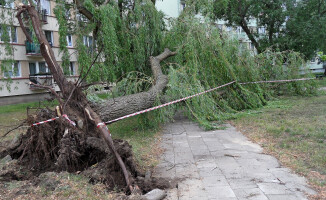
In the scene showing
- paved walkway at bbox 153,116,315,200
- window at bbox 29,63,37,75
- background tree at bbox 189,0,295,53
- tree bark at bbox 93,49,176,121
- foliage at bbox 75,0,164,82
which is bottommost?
paved walkway at bbox 153,116,315,200

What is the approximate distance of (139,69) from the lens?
937 centimetres

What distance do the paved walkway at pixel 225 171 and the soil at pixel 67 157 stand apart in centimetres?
42

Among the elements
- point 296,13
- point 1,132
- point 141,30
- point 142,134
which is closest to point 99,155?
point 142,134

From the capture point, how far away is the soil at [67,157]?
11.8 feet

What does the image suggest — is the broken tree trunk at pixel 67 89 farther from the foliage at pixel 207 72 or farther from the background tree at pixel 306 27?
the background tree at pixel 306 27

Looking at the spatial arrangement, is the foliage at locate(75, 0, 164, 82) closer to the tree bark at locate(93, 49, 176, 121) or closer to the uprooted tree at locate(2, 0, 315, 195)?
the uprooted tree at locate(2, 0, 315, 195)

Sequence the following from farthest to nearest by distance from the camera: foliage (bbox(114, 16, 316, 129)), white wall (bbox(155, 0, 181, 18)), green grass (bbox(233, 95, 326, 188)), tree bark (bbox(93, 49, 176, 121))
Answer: white wall (bbox(155, 0, 181, 18))
foliage (bbox(114, 16, 316, 129))
tree bark (bbox(93, 49, 176, 121))
green grass (bbox(233, 95, 326, 188))

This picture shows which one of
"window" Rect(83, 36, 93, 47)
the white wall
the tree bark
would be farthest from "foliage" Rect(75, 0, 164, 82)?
the white wall

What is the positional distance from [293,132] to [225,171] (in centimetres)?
266

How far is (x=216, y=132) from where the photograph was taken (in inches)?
263

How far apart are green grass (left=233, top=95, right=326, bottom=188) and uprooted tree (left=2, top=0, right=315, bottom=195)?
2.48ft

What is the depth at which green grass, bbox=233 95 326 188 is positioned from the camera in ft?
13.9

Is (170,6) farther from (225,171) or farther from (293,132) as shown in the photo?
(225,171)

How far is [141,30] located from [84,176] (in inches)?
265
